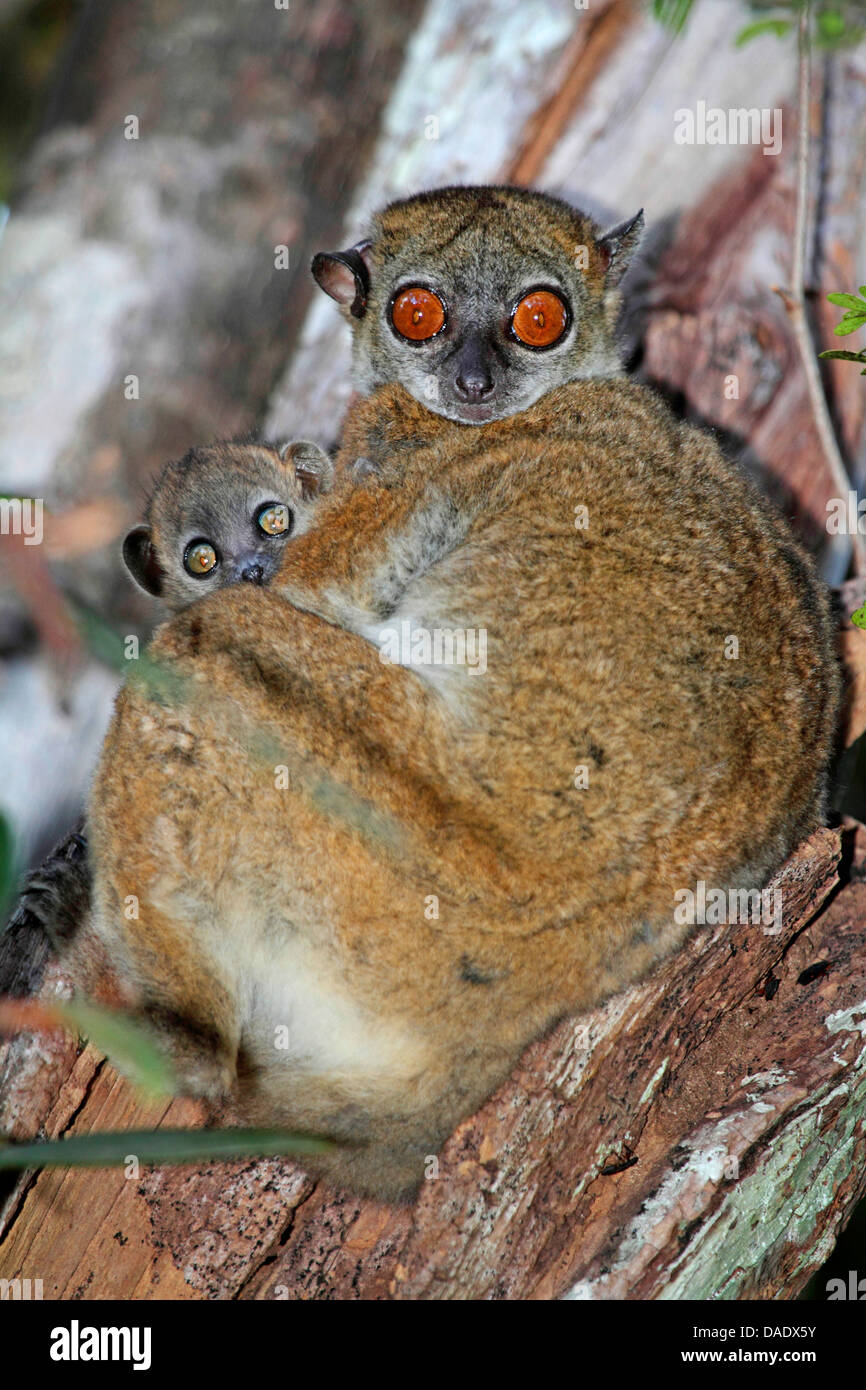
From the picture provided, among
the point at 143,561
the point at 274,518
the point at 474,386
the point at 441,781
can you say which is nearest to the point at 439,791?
the point at 441,781

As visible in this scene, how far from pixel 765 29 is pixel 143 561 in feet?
11.6

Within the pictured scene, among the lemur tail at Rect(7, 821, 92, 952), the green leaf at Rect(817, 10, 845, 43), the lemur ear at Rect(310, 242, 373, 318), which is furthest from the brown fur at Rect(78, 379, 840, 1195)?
the green leaf at Rect(817, 10, 845, 43)

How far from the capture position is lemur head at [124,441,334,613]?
4.43 metres

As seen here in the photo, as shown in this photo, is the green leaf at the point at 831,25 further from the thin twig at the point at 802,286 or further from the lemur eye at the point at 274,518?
the lemur eye at the point at 274,518

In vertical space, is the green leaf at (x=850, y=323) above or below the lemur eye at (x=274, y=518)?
below

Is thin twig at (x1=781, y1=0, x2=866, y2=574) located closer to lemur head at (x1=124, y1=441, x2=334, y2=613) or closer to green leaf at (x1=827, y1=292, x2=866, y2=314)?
green leaf at (x1=827, y1=292, x2=866, y2=314)

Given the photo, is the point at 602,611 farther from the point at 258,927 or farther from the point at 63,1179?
the point at 63,1179

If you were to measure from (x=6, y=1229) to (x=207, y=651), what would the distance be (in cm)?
190

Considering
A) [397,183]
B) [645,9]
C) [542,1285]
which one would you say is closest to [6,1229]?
[542,1285]

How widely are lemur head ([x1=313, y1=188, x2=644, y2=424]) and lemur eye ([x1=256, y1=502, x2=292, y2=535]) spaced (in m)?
0.57

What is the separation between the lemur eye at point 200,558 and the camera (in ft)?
14.6

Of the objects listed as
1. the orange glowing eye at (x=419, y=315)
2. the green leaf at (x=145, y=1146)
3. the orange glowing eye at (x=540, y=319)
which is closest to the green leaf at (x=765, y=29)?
the orange glowing eye at (x=540, y=319)

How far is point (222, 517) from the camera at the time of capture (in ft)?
14.5

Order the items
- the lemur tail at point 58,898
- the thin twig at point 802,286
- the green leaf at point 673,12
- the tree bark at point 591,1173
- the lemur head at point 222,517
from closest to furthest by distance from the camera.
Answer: the tree bark at point 591,1173 < the lemur tail at point 58,898 < the lemur head at point 222,517 < the thin twig at point 802,286 < the green leaf at point 673,12
